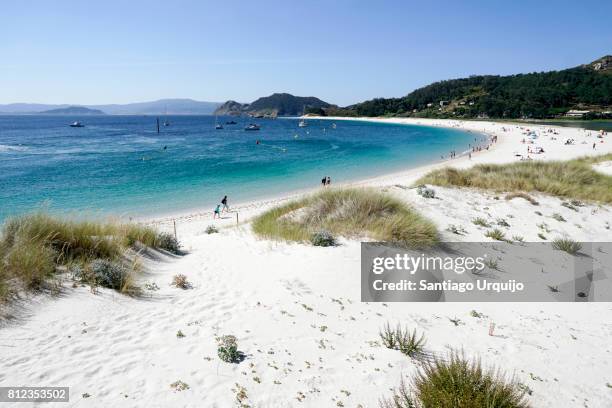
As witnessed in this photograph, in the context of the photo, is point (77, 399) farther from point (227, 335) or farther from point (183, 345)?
point (227, 335)

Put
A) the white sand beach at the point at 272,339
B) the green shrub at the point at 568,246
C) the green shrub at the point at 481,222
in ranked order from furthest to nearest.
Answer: the green shrub at the point at 481,222 → the green shrub at the point at 568,246 → the white sand beach at the point at 272,339

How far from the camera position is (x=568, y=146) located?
51062 mm

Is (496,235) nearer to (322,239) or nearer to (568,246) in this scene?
(568,246)

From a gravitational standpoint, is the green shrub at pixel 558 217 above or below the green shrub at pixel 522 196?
below

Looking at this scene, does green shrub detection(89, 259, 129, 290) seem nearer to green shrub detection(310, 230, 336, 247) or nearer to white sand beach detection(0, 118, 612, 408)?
white sand beach detection(0, 118, 612, 408)

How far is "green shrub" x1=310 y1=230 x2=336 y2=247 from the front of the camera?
31.8ft

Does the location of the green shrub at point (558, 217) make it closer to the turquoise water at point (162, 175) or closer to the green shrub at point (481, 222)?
the green shrub at point (481, 222)

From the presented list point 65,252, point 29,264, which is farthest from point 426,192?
point 29,264

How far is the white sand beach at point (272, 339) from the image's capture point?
4312mm

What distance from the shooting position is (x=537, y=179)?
17422 millimetres

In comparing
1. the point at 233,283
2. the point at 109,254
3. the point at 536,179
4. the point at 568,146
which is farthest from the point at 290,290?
the point at 568,146

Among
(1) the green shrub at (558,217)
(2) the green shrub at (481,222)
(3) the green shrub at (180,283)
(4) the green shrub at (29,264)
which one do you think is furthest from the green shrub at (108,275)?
(1) the green shrub at (558,217)

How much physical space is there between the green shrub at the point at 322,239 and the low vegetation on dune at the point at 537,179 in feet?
32.9

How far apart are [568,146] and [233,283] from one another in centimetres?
6071
